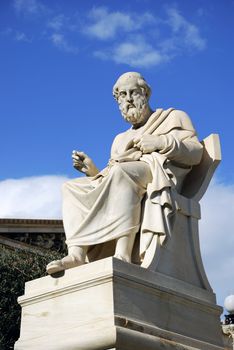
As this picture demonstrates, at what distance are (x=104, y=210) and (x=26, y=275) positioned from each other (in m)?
12.1

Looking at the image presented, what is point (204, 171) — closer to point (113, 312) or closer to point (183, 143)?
point (183, 143)

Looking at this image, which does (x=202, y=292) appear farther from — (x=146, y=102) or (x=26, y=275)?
(x=26, y=275)

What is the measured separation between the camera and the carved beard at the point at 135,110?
7472 millimetres

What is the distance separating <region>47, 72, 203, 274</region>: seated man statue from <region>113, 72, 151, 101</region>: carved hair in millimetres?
497

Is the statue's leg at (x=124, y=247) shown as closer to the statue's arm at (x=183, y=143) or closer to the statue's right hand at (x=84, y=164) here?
the statue's arm at (x=183, y=143)

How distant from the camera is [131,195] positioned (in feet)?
21.4

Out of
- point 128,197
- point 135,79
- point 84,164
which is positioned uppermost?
point 135,79

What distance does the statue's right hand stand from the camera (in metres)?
7.52

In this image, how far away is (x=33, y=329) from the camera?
6262 mm

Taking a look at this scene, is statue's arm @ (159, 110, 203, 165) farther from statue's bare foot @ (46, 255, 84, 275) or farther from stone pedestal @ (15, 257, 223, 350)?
statue's bare foot @ (46, 255, 84, 275)

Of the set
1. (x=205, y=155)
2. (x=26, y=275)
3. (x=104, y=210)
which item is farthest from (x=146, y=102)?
(x=26, y=275)

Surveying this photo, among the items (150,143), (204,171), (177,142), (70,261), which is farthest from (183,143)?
(70,261)

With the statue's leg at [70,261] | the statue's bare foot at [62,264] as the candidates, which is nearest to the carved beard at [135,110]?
the statue's leg at [70,261]

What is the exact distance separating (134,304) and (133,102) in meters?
2.46
